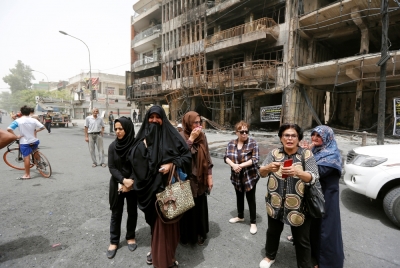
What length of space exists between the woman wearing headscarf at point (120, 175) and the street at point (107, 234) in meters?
0.22

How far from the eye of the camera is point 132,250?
247 centimetres

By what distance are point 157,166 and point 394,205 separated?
361cm

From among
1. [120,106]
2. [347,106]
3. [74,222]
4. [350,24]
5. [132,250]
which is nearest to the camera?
[132,250]

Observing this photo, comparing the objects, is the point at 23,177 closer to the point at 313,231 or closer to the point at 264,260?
the point at 264,260

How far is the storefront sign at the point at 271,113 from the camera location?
1374 centimetres

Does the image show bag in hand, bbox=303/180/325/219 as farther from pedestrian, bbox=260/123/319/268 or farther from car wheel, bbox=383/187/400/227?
car wheel, bbox=383/187/400/227

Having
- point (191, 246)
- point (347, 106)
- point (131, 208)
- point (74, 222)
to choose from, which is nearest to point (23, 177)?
point (74, 222)

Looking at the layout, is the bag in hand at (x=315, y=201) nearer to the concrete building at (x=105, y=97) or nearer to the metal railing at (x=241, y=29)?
the metal railing at (x=241, y=29)

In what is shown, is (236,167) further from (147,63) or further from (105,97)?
(105,97)

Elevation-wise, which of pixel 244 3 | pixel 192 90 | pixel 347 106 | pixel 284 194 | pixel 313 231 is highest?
pixel 244 3

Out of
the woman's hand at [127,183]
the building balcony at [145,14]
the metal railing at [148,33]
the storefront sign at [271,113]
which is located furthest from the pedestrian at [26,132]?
the building balcony at [145,14]

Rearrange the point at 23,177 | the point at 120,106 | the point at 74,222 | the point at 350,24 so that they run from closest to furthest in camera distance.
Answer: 1. the point at 74,222
2. the point at 23,177
3. the point at 350,24
4. the point at 120,106

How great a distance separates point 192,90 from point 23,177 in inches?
595

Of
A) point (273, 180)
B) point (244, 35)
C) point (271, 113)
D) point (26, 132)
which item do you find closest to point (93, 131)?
point (26, 132)
